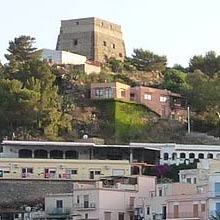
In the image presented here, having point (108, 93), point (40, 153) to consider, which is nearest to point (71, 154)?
point (40, 153)

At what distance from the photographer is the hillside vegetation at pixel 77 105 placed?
76.2 metres

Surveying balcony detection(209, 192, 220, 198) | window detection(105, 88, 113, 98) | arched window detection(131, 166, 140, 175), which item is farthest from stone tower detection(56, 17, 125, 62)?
balcony detection(209, 192, 220, 198)

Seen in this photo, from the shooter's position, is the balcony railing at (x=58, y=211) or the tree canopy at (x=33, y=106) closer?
the balcony railing at (x=58, y=211)

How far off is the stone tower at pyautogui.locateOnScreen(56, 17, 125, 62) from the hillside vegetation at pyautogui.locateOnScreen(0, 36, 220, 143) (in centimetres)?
1116

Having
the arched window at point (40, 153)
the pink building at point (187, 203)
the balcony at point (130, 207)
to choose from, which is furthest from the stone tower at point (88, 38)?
the pink building at point (187, 203)

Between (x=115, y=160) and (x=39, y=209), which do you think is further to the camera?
(x=115, y=160)

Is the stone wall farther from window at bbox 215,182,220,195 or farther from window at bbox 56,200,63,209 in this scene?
window at bbox 215,182,220,195

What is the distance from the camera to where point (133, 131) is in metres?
80.1

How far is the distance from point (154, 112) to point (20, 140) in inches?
498

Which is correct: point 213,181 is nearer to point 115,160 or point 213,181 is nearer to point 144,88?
point 115,160

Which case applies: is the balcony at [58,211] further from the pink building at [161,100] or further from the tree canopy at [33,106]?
the pink building at [161,100]

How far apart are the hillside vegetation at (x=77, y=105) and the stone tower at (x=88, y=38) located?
11.2 m

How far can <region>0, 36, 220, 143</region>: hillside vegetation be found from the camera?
7619cm

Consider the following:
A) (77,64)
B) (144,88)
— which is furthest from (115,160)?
(77,64)
